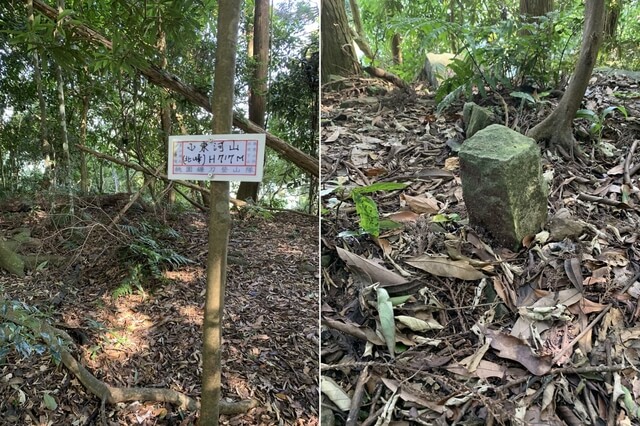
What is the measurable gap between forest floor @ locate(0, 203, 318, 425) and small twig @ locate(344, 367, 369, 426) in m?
0.93

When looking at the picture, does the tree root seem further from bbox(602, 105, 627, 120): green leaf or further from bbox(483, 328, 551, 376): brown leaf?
bbox(602, 105, 627, 120): green leaf

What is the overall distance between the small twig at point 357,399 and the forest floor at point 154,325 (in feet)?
3.07

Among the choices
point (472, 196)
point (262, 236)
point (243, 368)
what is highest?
point (472, 196)

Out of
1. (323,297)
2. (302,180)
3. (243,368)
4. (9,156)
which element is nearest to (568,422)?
(323,297)

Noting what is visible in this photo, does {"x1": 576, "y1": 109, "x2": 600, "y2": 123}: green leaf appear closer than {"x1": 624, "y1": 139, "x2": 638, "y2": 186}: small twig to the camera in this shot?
No

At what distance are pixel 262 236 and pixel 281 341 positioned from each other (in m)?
2.04

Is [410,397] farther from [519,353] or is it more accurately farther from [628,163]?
[628,163]

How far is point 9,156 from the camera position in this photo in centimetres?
661

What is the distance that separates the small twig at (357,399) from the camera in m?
1.42

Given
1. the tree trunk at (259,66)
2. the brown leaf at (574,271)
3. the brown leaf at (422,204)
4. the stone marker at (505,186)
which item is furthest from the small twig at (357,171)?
the tree trunk at (259,66)

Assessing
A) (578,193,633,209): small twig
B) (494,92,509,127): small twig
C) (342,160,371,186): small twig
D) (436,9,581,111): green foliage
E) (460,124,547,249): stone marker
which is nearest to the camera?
(460,124,547,249): stone marker

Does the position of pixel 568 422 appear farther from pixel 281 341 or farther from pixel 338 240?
pixel 281 341

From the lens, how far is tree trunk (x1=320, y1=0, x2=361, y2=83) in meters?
3.72

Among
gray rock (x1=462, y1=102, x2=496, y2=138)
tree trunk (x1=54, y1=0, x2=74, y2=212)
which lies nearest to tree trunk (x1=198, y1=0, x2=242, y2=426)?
gray rock (x1=462, y1=102, x2=496, y2=138)
